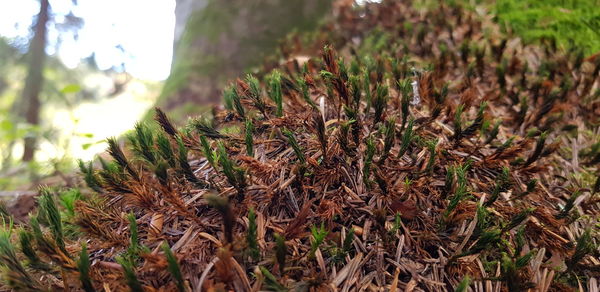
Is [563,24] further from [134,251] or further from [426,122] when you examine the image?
[134,251]

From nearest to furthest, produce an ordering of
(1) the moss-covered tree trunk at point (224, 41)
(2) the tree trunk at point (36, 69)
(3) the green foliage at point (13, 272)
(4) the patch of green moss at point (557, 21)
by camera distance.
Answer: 1. (3) the green foliage at point (13, 272)
2. (4) the patch of green moss at point (557, 21)
3. (1) the moss-covered tree trunk at point (224, 41)
4. (2) the tree trunk at point (36, 69)

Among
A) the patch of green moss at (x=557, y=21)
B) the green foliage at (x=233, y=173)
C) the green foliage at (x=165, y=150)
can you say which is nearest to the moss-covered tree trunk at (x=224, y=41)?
the patch of green moss at (x=557, y=21)

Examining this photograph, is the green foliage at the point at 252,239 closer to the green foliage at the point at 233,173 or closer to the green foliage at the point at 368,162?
the green foliage at the point at 233,173

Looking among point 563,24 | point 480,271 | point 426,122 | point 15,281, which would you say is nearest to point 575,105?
point 563,24

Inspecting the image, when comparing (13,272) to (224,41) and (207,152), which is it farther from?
(224,41)

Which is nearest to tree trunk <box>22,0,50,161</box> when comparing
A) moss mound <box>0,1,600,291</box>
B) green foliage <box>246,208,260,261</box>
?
moss mound <box>0,1,600,291</box>
